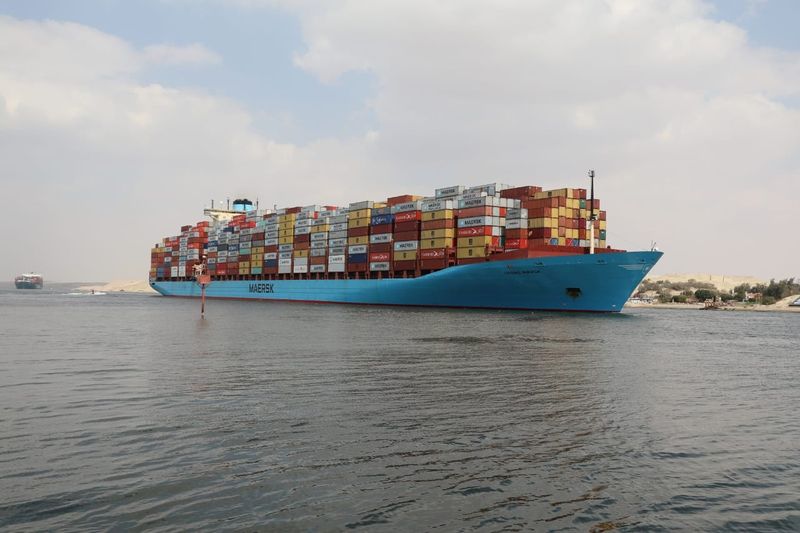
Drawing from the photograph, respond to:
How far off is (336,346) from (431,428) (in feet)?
61.4

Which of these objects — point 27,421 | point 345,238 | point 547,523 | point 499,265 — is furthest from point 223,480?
point 345,238

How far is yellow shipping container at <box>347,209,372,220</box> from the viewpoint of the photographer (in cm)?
9238

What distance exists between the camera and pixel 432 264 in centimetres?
8000

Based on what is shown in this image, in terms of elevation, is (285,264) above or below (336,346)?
above

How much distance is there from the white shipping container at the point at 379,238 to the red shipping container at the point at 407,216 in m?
2.42

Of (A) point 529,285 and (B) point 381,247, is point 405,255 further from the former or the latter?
(A) point 529,285

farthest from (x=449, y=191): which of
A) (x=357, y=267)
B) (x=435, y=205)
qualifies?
(x=357, y=267)

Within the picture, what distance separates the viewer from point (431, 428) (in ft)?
46.6

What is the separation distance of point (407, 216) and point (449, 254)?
10.5 m

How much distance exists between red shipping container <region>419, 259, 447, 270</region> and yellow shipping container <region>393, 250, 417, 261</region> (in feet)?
5.48

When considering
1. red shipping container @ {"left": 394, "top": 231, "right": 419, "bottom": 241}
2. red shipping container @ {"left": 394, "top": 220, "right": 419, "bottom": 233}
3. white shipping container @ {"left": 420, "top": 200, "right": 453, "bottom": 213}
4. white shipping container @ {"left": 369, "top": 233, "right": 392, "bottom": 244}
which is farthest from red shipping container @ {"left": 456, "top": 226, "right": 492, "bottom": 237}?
white shipping container @ {"left": 369, "top": 233, "right": 392, "bottom": 244}

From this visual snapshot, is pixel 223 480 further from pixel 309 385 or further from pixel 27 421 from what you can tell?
pixel 309 385

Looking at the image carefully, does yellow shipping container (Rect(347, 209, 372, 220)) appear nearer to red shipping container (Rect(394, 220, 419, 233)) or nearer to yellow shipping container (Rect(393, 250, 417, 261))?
red shipping container (Rect(394, 220, 419, 233))

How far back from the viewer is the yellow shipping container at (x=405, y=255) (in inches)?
3253
